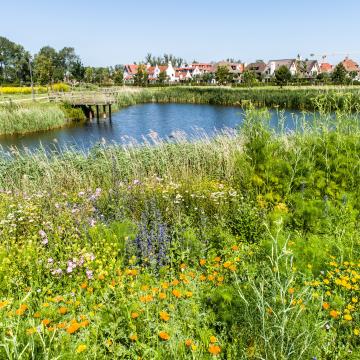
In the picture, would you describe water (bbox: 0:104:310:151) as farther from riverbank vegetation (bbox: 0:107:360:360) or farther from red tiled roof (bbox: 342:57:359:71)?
red tiled roof (bbox: 342:57:359:71)

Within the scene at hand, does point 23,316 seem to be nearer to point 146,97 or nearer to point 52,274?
point 52,274

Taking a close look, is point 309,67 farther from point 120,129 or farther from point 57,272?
point 57,272

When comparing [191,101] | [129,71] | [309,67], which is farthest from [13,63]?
[309,67]

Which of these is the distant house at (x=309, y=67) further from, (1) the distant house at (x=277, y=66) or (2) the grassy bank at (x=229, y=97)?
(2) the grassy bank at (x=229, y=97)

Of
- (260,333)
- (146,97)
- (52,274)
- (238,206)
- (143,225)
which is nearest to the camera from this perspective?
(260,333)

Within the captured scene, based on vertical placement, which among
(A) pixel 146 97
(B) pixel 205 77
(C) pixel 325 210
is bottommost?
(C) pixel 325 210

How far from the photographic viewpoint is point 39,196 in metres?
5.66

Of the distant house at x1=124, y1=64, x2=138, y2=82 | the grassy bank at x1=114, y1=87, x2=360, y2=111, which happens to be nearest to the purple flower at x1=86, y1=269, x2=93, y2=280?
the grassy bank at x1=114, y1=87, x2=360, y2=111

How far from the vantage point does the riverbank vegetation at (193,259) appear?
2.62m

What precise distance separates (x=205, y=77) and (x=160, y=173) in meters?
88.4

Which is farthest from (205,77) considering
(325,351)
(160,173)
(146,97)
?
(325,351)

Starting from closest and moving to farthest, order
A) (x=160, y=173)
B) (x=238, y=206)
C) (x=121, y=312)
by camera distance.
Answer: (x=121, y=312) → (x=238, y=206) → (x=160, y=173)

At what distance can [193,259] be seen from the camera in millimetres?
4160

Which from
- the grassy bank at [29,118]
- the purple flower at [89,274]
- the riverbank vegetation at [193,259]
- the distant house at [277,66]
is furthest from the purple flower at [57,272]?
the distant house at [277,66]
